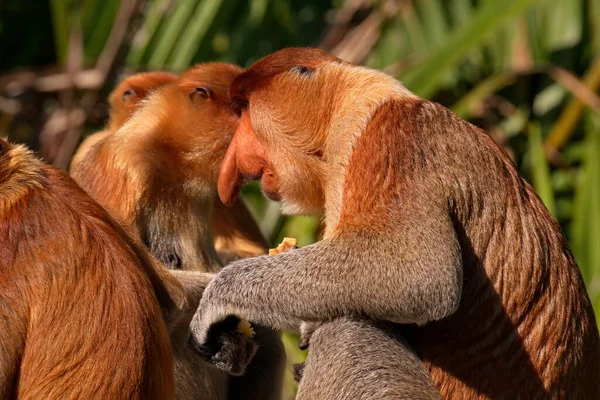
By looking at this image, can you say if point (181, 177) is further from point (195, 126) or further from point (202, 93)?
point (202, 93)

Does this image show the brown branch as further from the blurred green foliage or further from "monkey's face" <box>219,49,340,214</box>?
"monkey's face" <box>219,49,340,214</box>

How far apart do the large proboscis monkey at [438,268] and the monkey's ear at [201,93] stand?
3.91 ft

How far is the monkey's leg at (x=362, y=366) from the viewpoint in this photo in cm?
362

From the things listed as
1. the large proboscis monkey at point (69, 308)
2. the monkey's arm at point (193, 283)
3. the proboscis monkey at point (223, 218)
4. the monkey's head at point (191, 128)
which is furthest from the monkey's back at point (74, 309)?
the proboscis monkey at point (223, 218)

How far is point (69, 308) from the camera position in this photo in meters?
3.39

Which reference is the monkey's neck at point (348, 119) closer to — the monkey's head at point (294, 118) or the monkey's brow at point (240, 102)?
the monkey's head at point (294, 118)

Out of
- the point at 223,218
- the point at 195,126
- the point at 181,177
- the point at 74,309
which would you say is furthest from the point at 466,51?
the point at 74,309

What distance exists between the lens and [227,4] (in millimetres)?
8086

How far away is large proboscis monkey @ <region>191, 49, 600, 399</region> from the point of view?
3.73 m

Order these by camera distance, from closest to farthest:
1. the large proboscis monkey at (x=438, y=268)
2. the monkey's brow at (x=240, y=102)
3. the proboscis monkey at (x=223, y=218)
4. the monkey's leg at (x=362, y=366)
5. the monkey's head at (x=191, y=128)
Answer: the monkey's leg at (x=362, y=366) < the large proboscis monkey at (x=438, y=268) < the monkey's brow at (x=240, y=102) < the monkey's head at (x=191, y=128) < the proboscis monkey at (x=223, y=218)

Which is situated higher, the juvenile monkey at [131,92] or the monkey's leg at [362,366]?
the juvenile monkey at [131,92]

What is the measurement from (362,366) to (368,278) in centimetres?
30

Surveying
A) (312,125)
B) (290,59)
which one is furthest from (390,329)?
(290,59)

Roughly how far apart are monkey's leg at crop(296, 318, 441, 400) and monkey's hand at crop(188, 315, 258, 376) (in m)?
0.30
